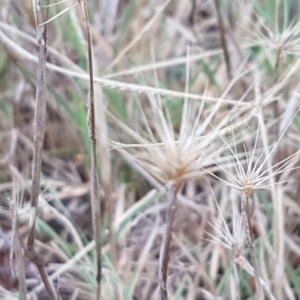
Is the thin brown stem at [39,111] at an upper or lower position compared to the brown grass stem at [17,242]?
upper

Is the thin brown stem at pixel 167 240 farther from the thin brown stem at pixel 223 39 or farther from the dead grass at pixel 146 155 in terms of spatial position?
the thin brown stem at pixel 223 39

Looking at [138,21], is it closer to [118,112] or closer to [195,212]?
[118,112]

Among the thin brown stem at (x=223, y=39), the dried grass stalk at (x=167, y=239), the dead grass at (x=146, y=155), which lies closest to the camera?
the dried grass stalk at (x=167, y=239)

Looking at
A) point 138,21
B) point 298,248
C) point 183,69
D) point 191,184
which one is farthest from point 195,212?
point 138,21

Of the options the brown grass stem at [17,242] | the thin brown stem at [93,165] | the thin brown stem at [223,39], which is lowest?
the brown grass stem at [17,242]

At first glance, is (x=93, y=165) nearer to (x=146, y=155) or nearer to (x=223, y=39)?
A: (x=146, y=155)

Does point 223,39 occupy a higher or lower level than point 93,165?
higher

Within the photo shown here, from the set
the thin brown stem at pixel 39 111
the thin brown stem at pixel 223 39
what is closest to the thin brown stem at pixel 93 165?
the thin brown stem at pixel 39 111

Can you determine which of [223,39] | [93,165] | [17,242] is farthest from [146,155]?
[223,39]

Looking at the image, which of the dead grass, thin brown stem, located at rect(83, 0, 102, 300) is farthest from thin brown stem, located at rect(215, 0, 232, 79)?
thin brown stem, located at rect(83, 0, 102, 300)

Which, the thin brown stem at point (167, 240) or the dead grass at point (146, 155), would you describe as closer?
the thin brown stem at point (167, 240)

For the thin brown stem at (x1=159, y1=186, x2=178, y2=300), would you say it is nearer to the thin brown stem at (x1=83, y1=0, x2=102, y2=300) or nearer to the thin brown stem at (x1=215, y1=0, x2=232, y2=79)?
the thin brown stem at (x1=83, y1=0, x2=102, y2=300)
